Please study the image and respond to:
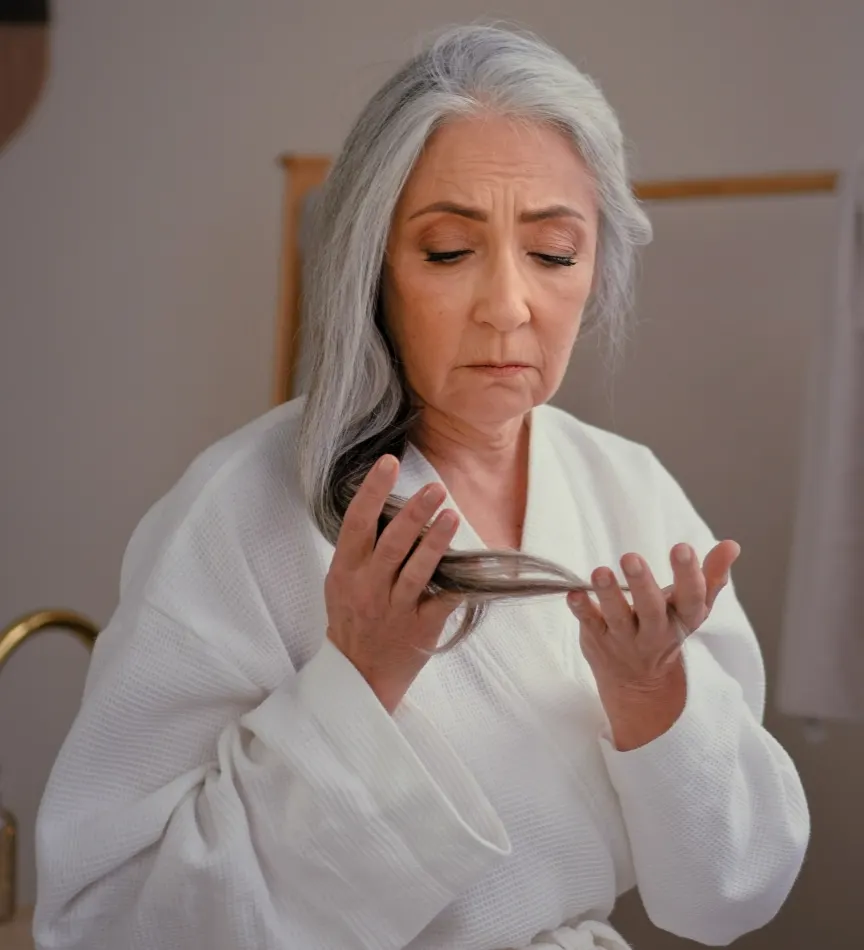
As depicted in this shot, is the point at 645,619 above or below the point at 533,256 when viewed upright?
below

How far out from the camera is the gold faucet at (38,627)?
0.96 metres

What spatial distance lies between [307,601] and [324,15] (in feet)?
3.58

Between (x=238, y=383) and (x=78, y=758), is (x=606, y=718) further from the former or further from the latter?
(x=238, y=383)

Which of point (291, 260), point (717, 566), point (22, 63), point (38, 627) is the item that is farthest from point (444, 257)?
point (22, 63)

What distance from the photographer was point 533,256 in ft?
2.67

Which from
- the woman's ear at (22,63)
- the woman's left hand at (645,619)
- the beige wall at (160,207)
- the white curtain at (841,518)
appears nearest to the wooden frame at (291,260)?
the beige wall at (160,207)

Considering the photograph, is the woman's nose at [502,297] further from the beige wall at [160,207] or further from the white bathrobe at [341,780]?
the beige wall at [160,207]

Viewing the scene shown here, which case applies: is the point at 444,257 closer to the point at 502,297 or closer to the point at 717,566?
the point at 502,297

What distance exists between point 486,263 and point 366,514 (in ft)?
0.67

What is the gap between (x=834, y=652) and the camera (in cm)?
124

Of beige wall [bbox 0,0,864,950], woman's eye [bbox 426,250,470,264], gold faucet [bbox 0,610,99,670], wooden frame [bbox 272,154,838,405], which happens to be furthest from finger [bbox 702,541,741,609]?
beige wall [bbox 0,0,864,950]

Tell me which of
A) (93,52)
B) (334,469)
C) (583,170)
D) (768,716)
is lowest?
(768,716)

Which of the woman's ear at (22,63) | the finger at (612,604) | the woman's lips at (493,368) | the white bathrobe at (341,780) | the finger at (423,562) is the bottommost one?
the white bathrobe at (341,780)

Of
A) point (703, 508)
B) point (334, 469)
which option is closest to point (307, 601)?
point (334, 469)
